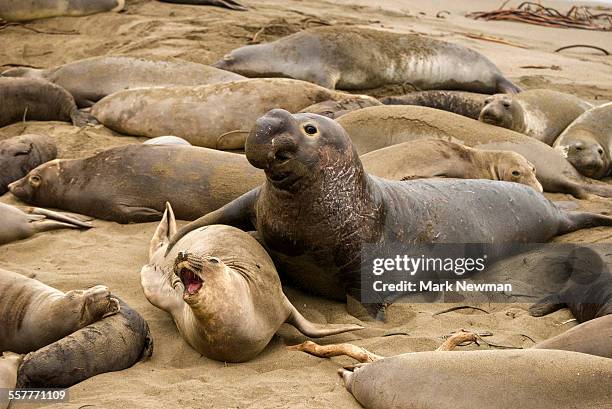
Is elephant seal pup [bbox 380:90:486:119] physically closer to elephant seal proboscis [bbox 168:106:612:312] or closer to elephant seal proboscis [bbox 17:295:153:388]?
elephant seal proboscis [bbox 168:106:612:312]

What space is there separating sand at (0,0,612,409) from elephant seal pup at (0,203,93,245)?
0.07 m

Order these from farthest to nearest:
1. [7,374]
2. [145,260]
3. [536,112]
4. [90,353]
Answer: [536,112] < [145,260] < [90,353] < [7,374]

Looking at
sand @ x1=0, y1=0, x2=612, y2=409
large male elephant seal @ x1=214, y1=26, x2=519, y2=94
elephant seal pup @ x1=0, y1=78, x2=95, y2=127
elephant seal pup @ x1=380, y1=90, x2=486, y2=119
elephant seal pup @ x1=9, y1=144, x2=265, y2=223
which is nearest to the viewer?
sand @ x1=0, y1=0, x2=612, y2=409

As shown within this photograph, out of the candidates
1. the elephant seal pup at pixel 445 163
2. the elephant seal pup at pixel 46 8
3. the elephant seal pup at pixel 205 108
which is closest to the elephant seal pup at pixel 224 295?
the elephant seal pup at pixel 445 163

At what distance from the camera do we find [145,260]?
5680 mm

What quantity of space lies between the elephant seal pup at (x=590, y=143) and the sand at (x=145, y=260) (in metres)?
0.71

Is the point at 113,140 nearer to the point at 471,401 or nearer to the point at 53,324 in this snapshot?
the point at 53,324

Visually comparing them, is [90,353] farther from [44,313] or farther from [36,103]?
[36,103]

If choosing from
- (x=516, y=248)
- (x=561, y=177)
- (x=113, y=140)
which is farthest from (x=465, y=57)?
(x=516, y=248)

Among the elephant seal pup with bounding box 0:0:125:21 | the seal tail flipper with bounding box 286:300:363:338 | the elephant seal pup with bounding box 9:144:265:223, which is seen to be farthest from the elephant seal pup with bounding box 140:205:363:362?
the elephant seal pup with bounding box 0:0:125:21

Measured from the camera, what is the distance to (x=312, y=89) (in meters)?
8.48

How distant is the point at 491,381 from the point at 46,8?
9.59 m

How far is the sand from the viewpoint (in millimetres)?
4023

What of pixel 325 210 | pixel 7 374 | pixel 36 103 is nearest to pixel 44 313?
pixel 7 374
